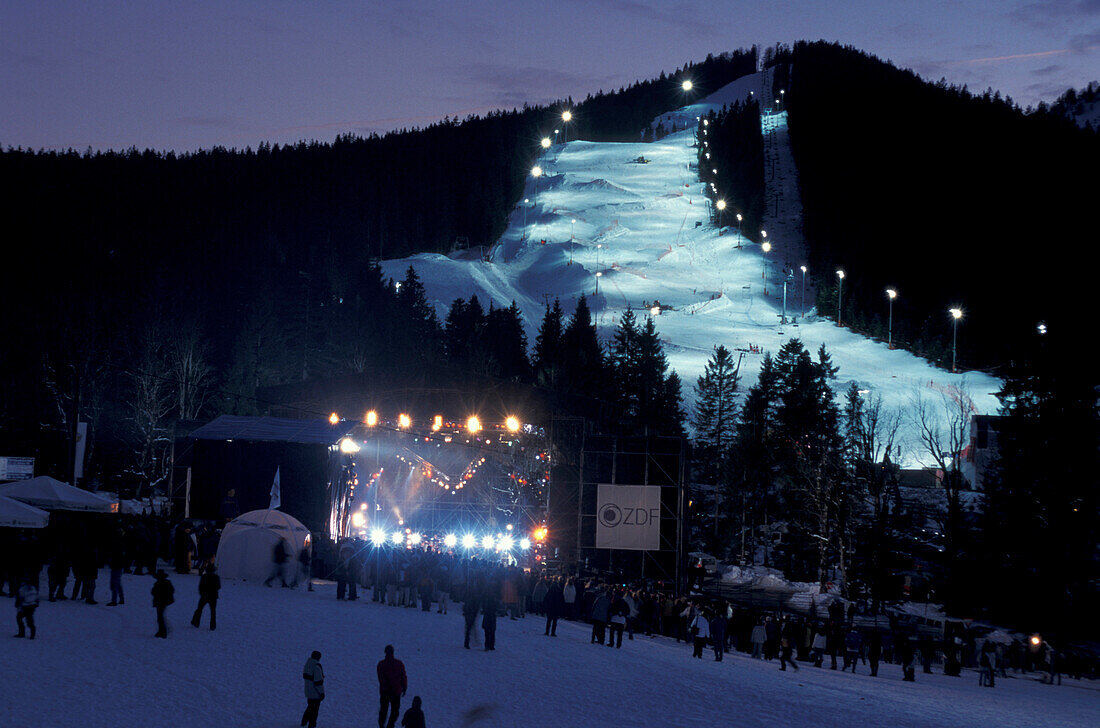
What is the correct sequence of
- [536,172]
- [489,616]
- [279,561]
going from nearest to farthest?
[489,616] < [279,561] < [536,172]

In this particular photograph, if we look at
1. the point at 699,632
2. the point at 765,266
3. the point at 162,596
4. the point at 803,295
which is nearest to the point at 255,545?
the point at 162,596

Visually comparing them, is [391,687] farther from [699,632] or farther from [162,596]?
[699,632]

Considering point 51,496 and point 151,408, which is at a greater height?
point 151,408

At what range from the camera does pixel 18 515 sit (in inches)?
719

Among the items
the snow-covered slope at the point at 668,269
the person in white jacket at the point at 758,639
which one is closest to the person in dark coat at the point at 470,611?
the person in white jacket at the point at 758,639

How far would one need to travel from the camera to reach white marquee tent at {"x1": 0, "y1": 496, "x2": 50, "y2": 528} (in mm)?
18156

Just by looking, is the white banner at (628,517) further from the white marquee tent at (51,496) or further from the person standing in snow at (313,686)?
Answer: the person standing in snow at (313,686)

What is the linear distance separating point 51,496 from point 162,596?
7.82m

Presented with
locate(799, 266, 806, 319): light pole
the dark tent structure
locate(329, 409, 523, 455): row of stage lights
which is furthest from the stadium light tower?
the dark tent structure

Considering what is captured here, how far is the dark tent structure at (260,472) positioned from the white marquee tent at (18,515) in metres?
11.5

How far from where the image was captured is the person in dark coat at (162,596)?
45.4 feet

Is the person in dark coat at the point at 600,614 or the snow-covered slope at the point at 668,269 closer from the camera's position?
the person in dark coat at the point at 600,614

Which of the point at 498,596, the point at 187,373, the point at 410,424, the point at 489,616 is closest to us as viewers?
the point at 489,616

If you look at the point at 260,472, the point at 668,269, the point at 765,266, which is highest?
the point at 765,266
